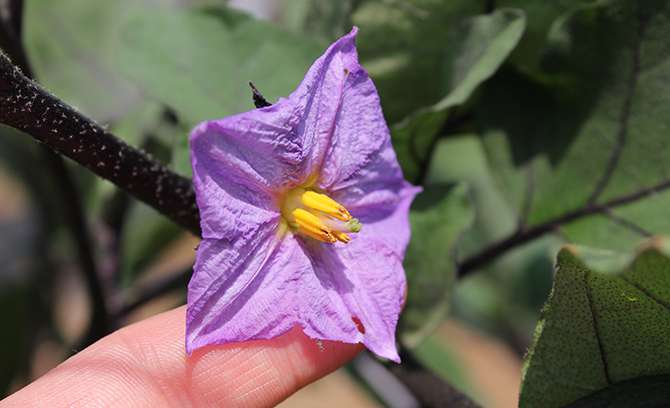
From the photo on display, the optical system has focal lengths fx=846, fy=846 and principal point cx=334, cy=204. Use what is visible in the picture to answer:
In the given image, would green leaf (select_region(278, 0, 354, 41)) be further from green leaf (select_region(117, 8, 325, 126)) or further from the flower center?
the flower center

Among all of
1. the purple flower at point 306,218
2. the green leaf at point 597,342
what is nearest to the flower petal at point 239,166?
the purple flower at point 306,218

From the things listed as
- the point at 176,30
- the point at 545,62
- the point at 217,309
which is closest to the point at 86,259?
the point at 176,30

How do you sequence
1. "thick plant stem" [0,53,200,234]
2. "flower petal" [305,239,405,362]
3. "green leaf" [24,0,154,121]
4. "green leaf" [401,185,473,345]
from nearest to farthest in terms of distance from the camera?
"thick plant stem" [0,53,200,234] < "flower petal" [305,239,405,362] < "green leaf" [401,185,473,345] < "green leaf" [24,0,154,121]

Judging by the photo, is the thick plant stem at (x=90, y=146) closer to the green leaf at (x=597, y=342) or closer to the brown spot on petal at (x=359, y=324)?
the brown spot on petal at (x=359, y=324)

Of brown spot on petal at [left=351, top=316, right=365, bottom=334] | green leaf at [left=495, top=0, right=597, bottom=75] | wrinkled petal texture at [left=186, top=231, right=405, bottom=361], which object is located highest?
green leaf at [left=495, top=0, right=597, bottom=75]

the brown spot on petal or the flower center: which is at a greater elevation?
the flower center

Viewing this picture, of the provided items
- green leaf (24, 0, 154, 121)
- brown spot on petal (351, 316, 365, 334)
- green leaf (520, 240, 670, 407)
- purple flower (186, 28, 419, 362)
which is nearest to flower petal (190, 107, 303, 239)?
purple flower (186, 28, 419, 362)

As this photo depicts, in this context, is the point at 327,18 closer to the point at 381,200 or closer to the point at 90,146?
the point at 381,200
